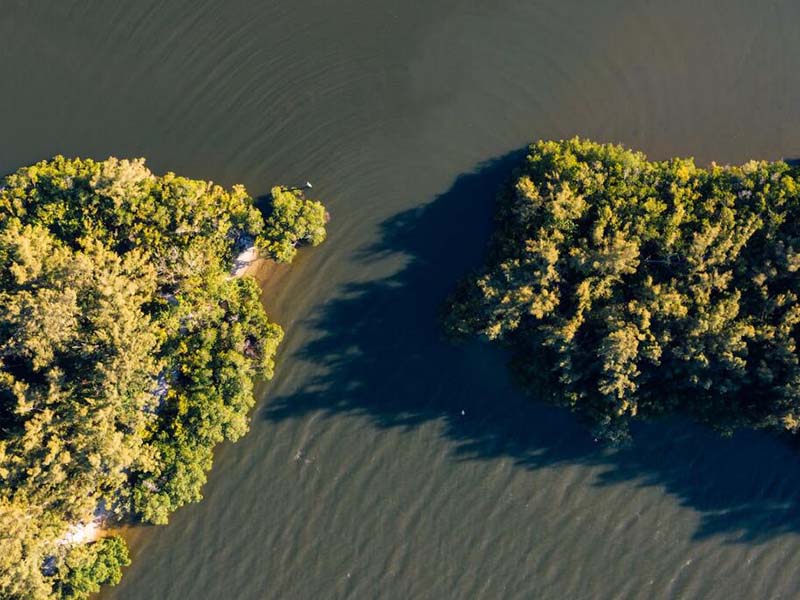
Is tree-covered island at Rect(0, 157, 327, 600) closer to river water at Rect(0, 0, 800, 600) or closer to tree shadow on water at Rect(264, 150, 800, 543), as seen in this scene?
river water at Rect(0, 0, 800, 600)

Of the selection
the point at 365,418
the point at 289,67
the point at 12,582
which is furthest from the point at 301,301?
the point at 12,582

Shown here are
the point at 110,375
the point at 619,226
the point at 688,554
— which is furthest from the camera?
the point at 688,554

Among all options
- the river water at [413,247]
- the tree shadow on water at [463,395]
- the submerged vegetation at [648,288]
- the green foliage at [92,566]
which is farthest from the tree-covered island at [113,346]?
the submerged vegetation at [648,288]

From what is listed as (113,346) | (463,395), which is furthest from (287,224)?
(463,395)

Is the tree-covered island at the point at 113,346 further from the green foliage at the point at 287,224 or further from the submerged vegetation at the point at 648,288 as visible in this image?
the submerged vegetation at the point at 648,288

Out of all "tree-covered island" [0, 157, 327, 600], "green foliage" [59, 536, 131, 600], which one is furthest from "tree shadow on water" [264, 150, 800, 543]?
"green foliage" [59, 536, 131, 600]

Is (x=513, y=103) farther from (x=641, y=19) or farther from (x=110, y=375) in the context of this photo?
(x=110, y=375)
